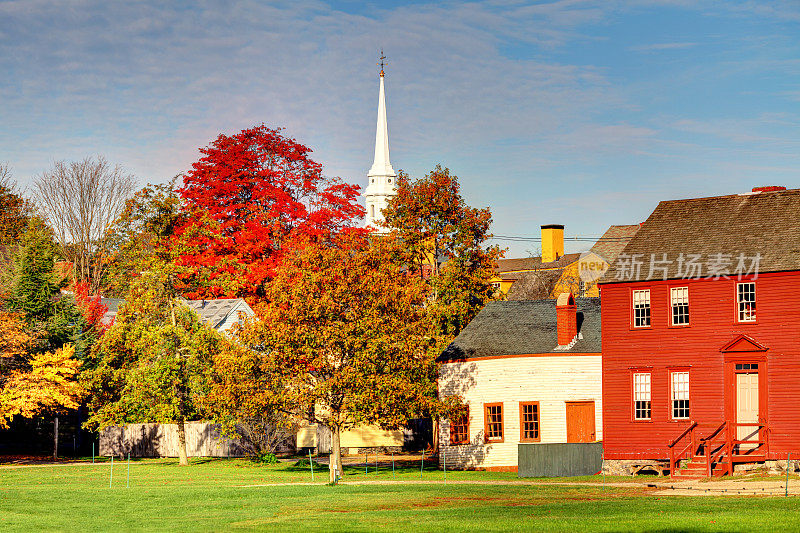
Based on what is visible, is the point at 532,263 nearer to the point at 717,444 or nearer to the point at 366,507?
the point at 717,444

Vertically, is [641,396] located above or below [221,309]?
below

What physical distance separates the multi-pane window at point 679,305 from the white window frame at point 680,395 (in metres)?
1.85

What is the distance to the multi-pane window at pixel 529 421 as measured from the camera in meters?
44.9

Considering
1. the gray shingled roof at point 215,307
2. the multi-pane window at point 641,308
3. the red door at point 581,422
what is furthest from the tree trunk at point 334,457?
the gray shingled roof at point 215,307

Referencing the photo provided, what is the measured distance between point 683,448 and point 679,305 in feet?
16.8

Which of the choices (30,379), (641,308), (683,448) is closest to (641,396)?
(683,448)

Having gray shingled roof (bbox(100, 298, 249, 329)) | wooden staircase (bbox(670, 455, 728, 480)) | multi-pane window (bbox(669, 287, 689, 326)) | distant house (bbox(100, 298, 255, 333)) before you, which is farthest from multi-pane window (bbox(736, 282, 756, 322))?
gray shingled roof (bbox(100, 298, 249, 329))

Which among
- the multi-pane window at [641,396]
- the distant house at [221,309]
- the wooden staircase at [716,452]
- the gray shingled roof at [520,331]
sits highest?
the distant house at [221,309]

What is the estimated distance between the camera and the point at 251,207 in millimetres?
67250

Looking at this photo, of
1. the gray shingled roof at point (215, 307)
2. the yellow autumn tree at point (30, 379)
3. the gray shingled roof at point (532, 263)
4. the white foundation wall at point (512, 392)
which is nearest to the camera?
the white foundation wall at point (512, 392)

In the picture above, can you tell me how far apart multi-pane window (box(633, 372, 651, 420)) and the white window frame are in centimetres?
95

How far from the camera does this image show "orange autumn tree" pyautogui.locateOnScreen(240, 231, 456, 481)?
40250mm

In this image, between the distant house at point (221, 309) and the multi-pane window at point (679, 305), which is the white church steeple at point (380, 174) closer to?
the distant house at point (221, 309)

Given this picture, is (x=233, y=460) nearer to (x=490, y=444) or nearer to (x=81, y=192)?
(x=490, y=444)
